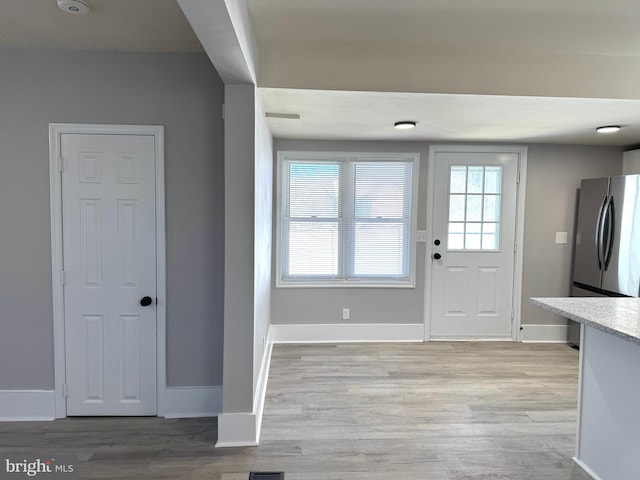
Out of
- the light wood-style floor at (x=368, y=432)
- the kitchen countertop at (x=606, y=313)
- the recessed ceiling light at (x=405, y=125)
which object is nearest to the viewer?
the kitchen countertop at (x=606, y=313)

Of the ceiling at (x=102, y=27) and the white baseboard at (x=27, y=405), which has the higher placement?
the ceiling at (x=102, y=27)

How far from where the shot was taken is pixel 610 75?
7.40 ft

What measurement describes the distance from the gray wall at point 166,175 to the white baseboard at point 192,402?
0.21ft

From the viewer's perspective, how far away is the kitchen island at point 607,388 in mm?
1622

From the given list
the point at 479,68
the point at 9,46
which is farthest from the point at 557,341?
the point at 9,46

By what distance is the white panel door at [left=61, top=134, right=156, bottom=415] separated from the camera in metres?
2.35

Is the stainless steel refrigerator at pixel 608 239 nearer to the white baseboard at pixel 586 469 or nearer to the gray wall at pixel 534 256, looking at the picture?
the gray wall at pixel 534 256

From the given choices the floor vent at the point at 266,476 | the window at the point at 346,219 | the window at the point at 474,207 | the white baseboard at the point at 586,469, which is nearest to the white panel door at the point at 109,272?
the floor vent at the point at 266,476

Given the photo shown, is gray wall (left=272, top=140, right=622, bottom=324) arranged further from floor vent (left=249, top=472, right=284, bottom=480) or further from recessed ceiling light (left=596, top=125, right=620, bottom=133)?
floor vent (left=249, top=472, right=284, bottom=480)

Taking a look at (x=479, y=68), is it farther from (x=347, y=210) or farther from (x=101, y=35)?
(x=101, y=35)

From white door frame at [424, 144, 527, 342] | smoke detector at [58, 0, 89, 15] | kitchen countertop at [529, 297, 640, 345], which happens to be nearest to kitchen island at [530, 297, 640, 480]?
kitchen countertop at [529, 297, 640, 345]

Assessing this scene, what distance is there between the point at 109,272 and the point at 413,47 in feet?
8.08

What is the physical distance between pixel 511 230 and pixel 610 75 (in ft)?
6.34

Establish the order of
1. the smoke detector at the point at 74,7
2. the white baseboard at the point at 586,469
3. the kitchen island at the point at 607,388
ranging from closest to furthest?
the kitchen island at the point at 607,388
the smoke detector at the point at 74,7
the white baseboard at the point at 586,469
